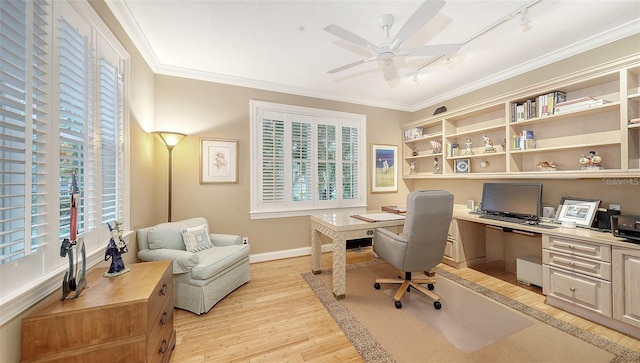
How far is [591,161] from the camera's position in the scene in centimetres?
237

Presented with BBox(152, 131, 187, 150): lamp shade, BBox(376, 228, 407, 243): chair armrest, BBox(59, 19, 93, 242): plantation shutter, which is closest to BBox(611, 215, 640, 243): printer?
BBox(376, 228, 407, 243): chair armrest

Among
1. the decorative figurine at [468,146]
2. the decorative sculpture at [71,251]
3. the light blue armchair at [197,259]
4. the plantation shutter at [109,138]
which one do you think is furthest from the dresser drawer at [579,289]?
the plantation shutter at [109,138]

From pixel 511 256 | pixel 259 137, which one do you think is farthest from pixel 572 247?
pixel 259 137

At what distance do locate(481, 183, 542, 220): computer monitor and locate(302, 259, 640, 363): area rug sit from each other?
108 cm

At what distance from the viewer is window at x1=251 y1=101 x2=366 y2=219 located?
356 centimetres

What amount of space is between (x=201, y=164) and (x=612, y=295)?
179 inches

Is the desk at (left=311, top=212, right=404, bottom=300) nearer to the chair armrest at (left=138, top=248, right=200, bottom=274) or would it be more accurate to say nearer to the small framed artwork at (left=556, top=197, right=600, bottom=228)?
the chair armrest at (left=138, top=248, right=200, bottom=274)

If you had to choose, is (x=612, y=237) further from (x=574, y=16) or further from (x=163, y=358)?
(x=163, y=358)

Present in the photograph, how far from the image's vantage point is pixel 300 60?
2.89m

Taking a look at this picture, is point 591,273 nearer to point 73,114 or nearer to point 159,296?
point 159,296

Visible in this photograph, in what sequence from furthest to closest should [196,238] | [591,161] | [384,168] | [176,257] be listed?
[384,168] → [196,238] → [591,161] → [176,257]

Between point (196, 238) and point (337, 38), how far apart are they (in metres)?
2.71

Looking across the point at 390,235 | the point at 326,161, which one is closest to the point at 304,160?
the point at 326,161

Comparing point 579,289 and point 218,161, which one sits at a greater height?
point 218,161
